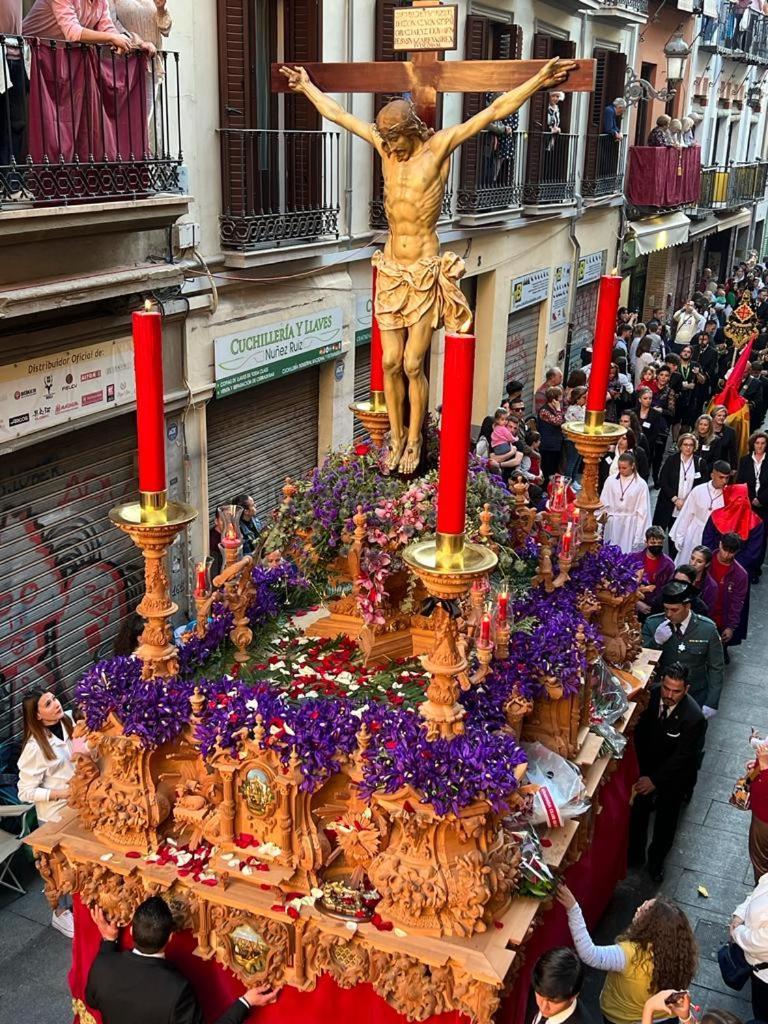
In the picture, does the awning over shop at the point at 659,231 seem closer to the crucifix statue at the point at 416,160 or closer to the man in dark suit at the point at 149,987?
the crucifix statue at the point at 416,160

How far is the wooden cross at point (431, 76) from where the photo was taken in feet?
13.9

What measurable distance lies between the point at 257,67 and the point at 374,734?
7.44 metres

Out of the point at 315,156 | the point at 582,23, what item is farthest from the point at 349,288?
the point at 582,23

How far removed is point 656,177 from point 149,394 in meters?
19.7

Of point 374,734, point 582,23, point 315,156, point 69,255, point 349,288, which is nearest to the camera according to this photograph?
point 374,734

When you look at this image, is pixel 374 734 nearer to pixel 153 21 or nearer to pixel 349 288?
pixel 153 21

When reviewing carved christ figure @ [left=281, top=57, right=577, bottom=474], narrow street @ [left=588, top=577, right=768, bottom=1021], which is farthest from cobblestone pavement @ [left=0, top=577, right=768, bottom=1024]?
carved christ figure @ [left=281, top=57, right=577, bottom=474]

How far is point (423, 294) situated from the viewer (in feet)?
14.9

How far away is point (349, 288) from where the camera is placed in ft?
37.4

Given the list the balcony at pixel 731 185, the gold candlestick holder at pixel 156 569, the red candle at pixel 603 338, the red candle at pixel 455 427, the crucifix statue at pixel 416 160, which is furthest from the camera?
the balcony at pixel 731 185

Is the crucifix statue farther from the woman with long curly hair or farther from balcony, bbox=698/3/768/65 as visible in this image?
balcony, bbox=698/3/768/65

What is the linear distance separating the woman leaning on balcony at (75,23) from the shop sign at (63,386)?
213 cm

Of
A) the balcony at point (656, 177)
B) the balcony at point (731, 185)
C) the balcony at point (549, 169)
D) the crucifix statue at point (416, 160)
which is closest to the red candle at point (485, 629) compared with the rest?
the crucifix statue at point (416, 160)

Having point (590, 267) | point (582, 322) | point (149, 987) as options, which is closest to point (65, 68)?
point (149, 987)
